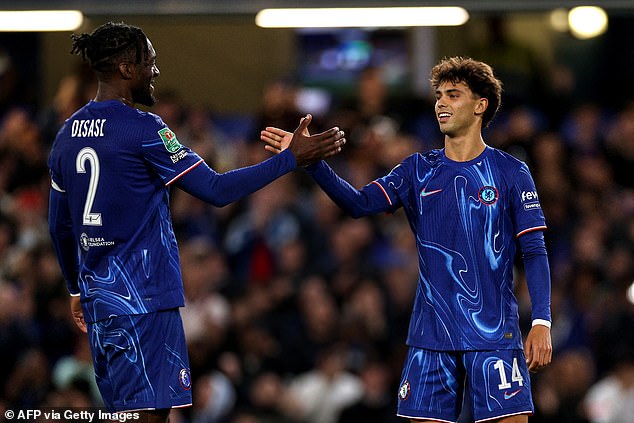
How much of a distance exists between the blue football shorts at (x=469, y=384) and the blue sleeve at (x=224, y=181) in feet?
3.77

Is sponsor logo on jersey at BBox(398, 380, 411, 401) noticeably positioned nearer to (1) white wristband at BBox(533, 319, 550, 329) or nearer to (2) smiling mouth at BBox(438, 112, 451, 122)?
(1) white wristband at BBox(533, 319, 550, 329)

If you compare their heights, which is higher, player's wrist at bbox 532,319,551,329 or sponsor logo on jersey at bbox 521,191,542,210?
sponsor logo on jersey at bbox 521,191,542,210

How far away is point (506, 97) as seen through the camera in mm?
13602

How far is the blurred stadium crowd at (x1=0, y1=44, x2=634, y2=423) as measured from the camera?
10766 millimetres

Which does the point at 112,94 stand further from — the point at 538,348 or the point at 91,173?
the point at 538,348

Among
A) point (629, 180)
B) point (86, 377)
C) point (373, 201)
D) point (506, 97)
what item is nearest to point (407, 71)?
point (506, 97)

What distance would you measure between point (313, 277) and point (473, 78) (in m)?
5.40

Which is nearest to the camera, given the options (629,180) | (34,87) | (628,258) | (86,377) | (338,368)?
(86,377)

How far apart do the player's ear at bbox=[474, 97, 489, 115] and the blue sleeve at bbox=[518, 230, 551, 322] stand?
0.66m

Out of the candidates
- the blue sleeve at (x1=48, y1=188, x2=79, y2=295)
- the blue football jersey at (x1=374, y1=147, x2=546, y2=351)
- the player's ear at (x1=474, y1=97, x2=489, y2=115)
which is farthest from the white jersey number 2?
the player's ear at (x1=474, y1=97, x2=489, y2=115)

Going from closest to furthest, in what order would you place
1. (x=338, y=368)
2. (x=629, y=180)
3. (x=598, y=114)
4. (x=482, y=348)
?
(x=482, y=348)
(x=338, y=368)
(x=629, y=180)
(x=598, y=114)

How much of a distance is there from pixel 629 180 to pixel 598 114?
127 cm

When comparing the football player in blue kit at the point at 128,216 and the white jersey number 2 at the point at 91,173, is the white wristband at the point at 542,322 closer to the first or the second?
the football player in blue kit at the point at 128,216

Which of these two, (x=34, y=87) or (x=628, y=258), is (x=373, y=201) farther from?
(x=34, y=87)
